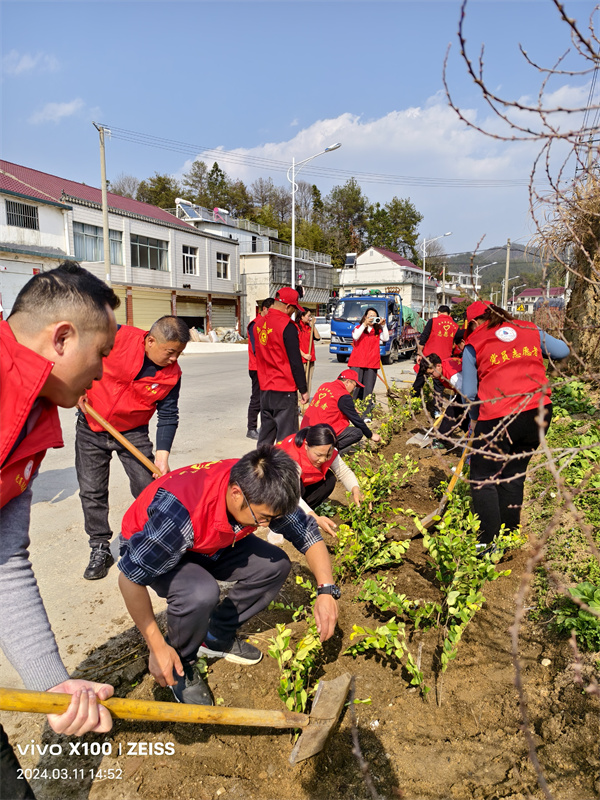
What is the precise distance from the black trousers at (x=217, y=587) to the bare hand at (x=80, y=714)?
0.65m

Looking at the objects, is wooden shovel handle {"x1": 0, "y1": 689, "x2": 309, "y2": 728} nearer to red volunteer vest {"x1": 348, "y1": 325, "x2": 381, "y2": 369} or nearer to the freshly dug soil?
the freshly dug soil

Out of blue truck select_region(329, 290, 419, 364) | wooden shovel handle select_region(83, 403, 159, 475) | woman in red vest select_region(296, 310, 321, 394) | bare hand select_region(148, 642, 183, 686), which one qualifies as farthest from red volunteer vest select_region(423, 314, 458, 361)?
blue truck select_region(329, 290, 419, 364)

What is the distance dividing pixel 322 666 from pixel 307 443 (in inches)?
52.6

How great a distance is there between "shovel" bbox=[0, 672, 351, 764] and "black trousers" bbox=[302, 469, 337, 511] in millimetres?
1746

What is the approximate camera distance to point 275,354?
5.19 metres

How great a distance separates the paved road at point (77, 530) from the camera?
9.15 ft

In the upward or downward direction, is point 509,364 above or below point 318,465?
above

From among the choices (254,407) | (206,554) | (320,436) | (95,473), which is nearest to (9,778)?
(206,554)

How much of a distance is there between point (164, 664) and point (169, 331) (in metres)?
1.97

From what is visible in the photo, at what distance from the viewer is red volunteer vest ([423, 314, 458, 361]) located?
7.11 m

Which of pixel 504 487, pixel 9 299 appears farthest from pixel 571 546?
pixel 9 299

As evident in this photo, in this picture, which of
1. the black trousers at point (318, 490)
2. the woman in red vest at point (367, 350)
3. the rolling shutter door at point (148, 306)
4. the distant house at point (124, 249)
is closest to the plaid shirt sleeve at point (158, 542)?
the black trousers at point (318, 490)

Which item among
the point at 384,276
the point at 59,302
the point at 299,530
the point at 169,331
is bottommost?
the point at 299,530

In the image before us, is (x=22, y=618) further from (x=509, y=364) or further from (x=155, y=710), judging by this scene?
(x=509, y=364)
